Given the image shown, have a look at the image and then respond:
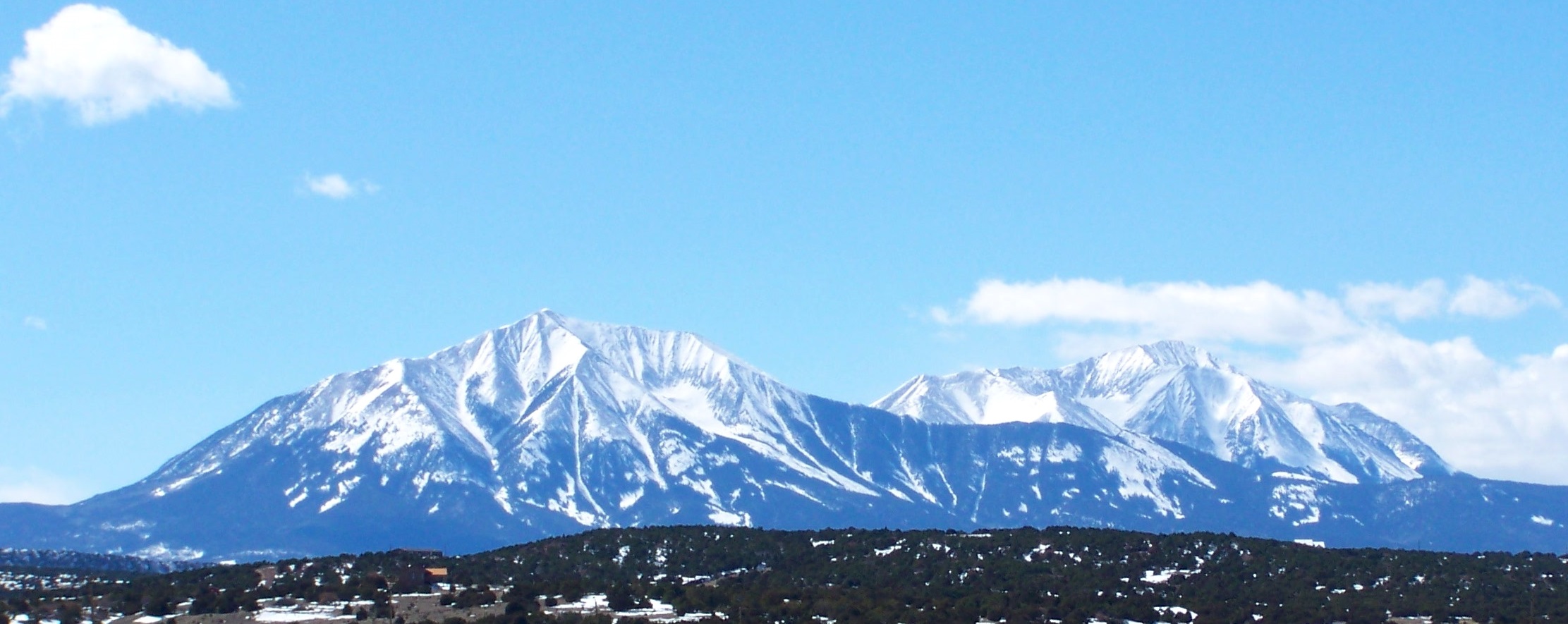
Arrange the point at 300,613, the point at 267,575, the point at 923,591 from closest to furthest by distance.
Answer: the point at 300,613
the point at 923,591
the point at 267,575

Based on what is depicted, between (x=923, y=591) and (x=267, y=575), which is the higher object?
(x=267, y=575)

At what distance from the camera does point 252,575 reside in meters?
186

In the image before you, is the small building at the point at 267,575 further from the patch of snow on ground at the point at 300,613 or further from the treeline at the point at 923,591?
the patch of snow on ground at the point at 300,613

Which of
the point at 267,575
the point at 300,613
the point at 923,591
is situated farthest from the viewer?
the point at 267,575

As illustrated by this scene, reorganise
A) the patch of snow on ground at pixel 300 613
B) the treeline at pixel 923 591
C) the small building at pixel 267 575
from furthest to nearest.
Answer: the small building at pixel 267 575 → the treeline at pixel 923 591 → the patch of snow on ground at pixel 300 613

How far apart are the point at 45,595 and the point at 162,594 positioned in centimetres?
1369

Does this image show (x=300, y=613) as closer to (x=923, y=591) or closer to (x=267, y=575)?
(x=267, y=575)

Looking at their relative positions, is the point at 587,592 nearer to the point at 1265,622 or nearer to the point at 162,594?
the point at 162,594

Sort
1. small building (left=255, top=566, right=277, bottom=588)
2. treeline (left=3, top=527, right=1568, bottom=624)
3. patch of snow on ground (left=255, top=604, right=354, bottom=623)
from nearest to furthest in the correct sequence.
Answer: patch of snow on ground (left=255, top=604, right=354, bottom=623), treeline (left=3, top=527, right=1568, bottom=624), small building (left=255, top=566, right=277, bottom=588)

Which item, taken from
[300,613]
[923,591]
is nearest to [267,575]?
[300,613]

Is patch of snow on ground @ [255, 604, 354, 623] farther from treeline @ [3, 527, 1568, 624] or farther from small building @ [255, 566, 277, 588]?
small building @ [255, 566, 277, 588]

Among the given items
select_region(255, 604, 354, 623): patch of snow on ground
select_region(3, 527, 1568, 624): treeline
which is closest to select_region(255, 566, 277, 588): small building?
select_region(3, 527, 1568, 624): treeline

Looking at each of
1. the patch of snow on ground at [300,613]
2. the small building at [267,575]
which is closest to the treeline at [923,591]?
the small building at [267,575]

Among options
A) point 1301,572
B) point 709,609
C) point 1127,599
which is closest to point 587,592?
point 709,609
